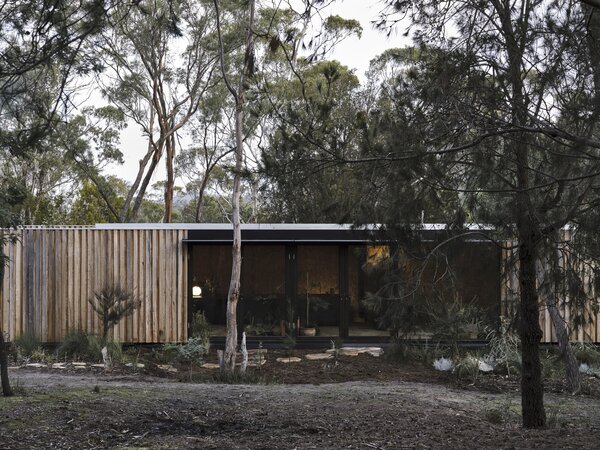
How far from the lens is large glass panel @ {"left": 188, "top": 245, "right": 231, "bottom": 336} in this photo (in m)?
13.1

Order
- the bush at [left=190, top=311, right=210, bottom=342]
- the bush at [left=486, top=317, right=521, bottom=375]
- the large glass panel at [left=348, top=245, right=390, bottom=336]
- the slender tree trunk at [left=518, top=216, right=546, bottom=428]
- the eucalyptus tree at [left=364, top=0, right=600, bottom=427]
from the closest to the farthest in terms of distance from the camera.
Answer: 1. the eucalyptus tree at [left=364, top=0, right=600, bottom=427]
2. the slender tree trunk at [left=518, top=216, right=546, bottom=428]
3. the bush at [left=486, top=317, right=521, bottom=375]
4. the bush at [left=190, top=311, right=210, bottom=342]
5. the large glass panel at [left=348, top=245, right=390, bottom=336]

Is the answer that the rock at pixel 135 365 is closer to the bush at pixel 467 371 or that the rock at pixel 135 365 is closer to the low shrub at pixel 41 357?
the low shrub at pixel 41 357

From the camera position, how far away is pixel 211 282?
13234 mm

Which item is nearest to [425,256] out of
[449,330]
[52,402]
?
[52,402]

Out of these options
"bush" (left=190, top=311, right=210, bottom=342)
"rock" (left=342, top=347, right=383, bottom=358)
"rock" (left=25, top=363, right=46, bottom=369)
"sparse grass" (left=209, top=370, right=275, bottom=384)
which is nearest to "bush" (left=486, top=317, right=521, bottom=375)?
"rock" (left=342, top=347, right=383, bottom=358)

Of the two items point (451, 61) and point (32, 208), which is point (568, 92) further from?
point (32, 208)

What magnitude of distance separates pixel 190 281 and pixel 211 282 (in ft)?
1.19

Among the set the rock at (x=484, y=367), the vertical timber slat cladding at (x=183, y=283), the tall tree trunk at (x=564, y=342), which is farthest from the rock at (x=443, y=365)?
the vertical timber slat cladding at (x=183, y=283)

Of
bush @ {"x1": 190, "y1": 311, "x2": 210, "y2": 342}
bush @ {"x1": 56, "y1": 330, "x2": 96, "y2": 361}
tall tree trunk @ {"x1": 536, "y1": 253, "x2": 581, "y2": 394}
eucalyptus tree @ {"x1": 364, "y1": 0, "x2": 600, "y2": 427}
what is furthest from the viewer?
bush @ {"x1": 190, "y1": 311, "x2": 210, "y2": 342}

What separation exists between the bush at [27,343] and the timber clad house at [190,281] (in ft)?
1.44

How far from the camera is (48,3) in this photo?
514cm

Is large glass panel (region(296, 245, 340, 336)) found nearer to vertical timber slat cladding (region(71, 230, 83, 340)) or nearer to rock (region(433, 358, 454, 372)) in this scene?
rock (region(433, 358, 454, 372))

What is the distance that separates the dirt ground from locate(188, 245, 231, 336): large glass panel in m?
3.55

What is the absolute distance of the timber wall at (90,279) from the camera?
12.7 meters
